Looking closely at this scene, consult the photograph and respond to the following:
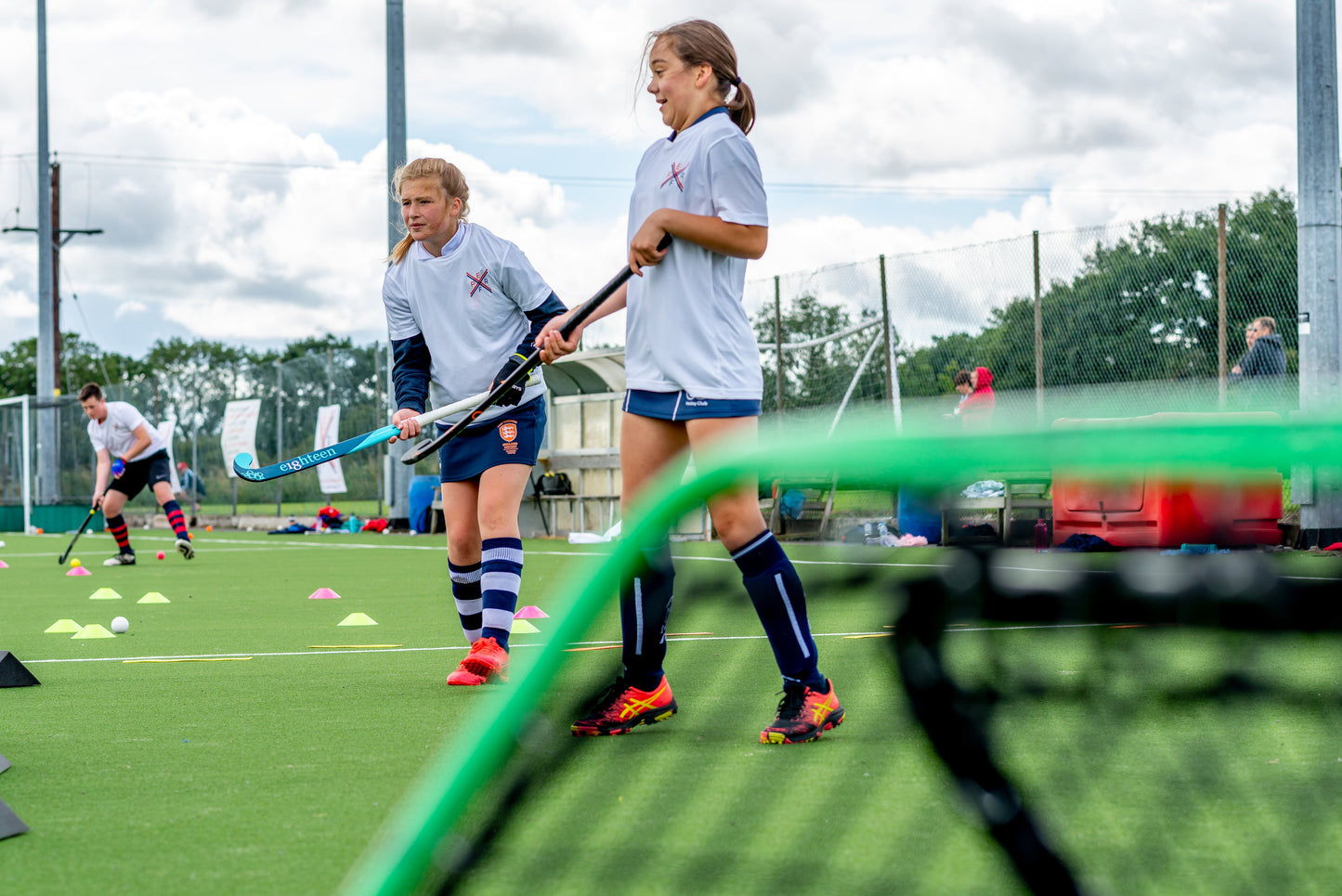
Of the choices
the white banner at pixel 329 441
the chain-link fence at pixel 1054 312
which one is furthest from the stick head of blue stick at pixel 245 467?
the white banner at pixel 329 441

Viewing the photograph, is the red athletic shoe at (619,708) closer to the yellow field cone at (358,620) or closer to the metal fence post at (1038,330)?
the yellow field cone at (358,620)

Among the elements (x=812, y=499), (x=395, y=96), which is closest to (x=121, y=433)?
(x=395, y=96)

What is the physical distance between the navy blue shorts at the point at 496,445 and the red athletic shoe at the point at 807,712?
1.85m

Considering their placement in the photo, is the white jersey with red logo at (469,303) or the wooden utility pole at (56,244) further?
the wooden utility pole at (56,244)

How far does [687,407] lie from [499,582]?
1.40m

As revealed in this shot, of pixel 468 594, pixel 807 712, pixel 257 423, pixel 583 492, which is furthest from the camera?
pixel 257 423

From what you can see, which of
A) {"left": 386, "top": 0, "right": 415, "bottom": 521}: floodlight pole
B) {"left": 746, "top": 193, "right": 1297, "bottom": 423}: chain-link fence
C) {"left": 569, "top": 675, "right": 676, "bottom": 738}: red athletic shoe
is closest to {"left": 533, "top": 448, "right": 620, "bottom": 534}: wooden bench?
{"left": 386, "top": 0, "right": 415, "bottom": 521}: floodlight pole

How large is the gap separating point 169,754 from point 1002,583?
2.42 metres

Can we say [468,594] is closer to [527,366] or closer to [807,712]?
[527,366]

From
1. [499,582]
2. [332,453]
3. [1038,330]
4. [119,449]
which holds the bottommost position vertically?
[499,582]

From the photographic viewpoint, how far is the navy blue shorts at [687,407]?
10.2 ft

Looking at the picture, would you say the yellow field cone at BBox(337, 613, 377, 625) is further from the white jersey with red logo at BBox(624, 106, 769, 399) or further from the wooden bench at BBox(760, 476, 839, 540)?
the wooden bench at BBox(760, 476, 839, 540)

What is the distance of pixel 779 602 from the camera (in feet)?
6.45

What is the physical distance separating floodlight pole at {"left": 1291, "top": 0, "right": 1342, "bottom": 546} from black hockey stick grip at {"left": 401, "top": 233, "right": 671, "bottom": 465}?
8100 millimetres
